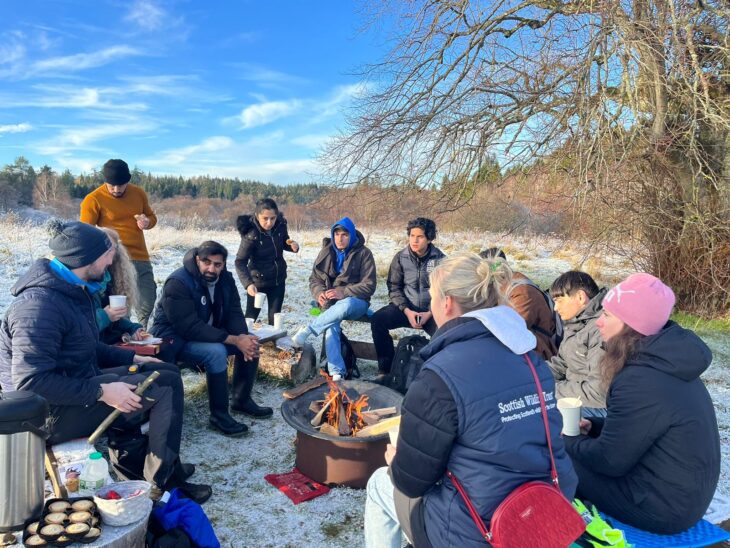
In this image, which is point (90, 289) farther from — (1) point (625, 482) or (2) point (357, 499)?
(1) point (625, 482)

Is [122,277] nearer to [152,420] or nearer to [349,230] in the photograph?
[152,420]

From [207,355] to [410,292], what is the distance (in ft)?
6.81

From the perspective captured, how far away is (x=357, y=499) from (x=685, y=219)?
6806 millimetres

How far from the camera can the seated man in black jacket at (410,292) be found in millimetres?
4879

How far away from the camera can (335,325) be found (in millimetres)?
4703

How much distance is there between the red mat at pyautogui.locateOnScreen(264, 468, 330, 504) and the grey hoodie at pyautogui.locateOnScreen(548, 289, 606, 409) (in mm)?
1643

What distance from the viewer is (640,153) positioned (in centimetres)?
742

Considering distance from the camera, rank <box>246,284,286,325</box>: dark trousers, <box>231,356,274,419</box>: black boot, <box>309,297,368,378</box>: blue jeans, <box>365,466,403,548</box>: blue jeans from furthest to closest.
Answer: <box>246,284,286,325</box>: dark trousers < <box>309,297,368,378</box>: blue jeans < <box>231,356,274,419</box>: black boot < <box>365,466,403,548</box>: blue jeans

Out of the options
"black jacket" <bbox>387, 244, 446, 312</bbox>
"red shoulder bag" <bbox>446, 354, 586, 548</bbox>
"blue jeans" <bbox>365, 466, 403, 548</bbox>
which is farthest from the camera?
"black jacket" <bbox>387, 244, 446, 312</bbox>

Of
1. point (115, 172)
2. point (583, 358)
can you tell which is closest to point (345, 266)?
point (115, 172)

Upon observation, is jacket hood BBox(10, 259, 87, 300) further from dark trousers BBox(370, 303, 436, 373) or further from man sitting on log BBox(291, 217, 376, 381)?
dark trousers BBox(370, 303, 436, 373)

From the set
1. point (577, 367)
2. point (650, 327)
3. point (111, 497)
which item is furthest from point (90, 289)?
point (577, 367)

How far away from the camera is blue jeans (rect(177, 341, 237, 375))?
12.2 ft

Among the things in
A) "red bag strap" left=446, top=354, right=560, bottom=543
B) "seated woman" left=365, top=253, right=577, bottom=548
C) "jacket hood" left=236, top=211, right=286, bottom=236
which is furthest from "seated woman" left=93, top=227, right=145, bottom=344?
"red bag strap" left=446, top=354, right=560, bottom=543
